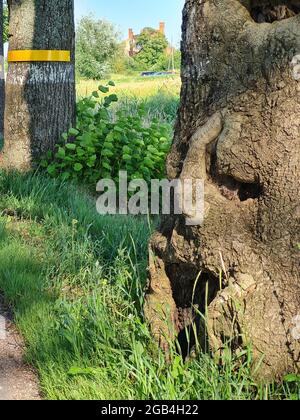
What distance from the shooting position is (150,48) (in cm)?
9694

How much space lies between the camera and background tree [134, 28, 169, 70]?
93.6 metres

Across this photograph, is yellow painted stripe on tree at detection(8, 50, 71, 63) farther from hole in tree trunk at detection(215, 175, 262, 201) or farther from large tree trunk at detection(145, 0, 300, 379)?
hole in tree trunk at detection(215, 175, 262, 201)

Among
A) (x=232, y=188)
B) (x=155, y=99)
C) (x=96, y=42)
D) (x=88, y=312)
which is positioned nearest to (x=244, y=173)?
(x=232, y=188)

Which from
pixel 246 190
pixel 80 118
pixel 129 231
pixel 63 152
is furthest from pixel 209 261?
pixel 80 118

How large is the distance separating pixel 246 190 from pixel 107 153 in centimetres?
507

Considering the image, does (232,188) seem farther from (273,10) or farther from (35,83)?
(35,83)

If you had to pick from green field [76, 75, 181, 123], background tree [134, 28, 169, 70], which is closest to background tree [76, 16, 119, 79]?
background tree [134, 28, 169, 70]

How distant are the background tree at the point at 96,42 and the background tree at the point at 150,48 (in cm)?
1411

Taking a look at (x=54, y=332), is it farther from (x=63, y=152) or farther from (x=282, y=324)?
(x=63, y=152)

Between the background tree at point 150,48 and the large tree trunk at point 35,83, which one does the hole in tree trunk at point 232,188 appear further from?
the background tree at point 150,48

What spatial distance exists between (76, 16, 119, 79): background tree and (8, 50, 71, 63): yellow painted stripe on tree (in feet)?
219

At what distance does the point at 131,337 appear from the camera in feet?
12.9
